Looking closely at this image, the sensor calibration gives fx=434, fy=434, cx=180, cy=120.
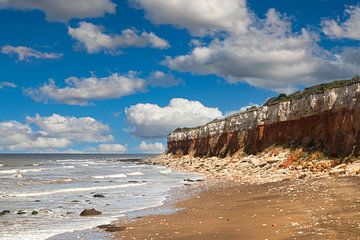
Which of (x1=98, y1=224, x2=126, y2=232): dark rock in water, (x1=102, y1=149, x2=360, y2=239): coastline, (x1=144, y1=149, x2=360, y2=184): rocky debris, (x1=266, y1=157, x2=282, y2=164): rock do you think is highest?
(x1=266, y1=157, x2=282, y2=164): rock

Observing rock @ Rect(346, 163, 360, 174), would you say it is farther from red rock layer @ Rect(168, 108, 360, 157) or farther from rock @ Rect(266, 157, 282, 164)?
rock @ Rect(266, 157, 282, 164)

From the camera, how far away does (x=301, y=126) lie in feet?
132

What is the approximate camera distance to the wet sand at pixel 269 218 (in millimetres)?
11484

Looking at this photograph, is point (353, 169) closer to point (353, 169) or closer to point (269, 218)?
point (353, 169)

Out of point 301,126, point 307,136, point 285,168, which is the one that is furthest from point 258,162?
point 285,168

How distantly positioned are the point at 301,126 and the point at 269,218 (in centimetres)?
2768

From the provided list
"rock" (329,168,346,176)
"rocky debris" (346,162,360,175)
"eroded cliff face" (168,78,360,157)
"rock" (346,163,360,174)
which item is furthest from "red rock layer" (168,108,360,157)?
"rock" (329,168,346,176)

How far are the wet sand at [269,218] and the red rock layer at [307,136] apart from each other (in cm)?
1007

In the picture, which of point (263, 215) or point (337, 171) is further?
point (337, 171)

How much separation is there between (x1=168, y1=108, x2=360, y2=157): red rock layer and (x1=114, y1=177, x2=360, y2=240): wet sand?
33.1 feet

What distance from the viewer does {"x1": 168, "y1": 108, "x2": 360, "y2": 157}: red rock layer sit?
3037cm

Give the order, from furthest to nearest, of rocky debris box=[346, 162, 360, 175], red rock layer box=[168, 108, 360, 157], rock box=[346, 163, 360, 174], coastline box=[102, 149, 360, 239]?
1. red rock layer box=[168, 108, 360, 157]
2. rock box=[346, 163, 360, 174]
3. rocky debris box=[346, 162, 360, 175]
4. coastline box=[102, 149, 360, 239]

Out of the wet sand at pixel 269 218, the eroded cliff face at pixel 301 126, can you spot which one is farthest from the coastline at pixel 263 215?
the eroded cliff face at pixel 301 126

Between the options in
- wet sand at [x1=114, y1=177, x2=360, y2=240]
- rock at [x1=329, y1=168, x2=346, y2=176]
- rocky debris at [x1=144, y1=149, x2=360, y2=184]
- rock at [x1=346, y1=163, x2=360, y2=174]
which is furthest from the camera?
rocky debris at [x1=144, y1=149, x2=360, y2=184]
